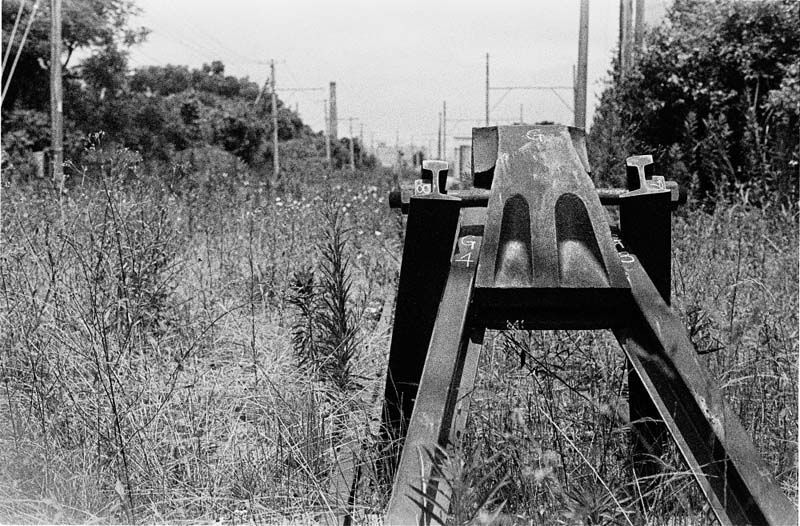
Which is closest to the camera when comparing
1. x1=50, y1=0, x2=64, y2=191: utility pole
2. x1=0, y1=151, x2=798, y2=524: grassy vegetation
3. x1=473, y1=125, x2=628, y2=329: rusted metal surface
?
x1=473, y1=125, x2=628, y2=329: rusted metal surface

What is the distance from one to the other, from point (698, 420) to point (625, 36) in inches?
A: 442

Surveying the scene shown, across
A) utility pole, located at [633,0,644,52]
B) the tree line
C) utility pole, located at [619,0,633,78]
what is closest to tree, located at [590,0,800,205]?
utility pole, located at [633,0,644,52]

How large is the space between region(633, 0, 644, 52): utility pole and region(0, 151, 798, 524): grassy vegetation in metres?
7.42

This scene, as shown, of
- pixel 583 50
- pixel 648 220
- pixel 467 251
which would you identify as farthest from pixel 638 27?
pixel 467 251

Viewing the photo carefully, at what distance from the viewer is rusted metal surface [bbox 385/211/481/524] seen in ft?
5.28

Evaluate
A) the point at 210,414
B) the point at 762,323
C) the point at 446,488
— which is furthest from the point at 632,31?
the point at 446,488

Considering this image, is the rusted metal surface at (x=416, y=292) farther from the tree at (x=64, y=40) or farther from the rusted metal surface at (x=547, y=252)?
the tree at (x=64, y=40)

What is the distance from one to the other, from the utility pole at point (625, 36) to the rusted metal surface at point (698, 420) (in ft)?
33.0

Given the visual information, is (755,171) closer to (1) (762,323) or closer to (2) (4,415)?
(1) (762,323)

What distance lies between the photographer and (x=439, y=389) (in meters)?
1.83

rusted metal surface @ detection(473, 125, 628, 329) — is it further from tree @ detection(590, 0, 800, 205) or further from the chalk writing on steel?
tree @ detection(590, 0, 800, 205)

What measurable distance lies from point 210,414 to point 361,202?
7.11 m

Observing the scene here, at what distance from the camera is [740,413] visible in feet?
9.78

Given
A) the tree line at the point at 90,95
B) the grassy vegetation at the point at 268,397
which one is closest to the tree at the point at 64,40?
the tree line at the point at 90,95
